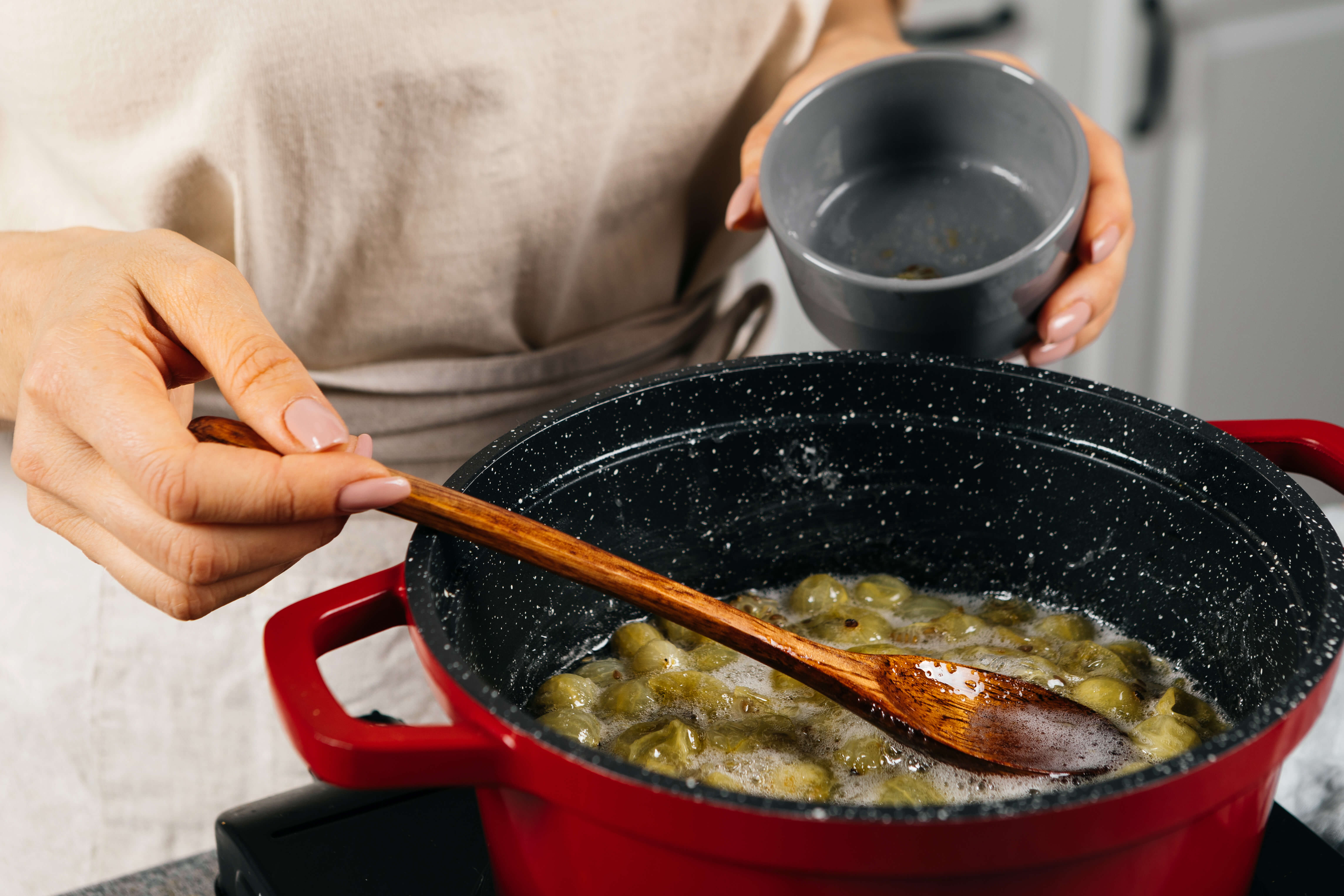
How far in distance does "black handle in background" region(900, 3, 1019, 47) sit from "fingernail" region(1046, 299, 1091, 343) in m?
1.46

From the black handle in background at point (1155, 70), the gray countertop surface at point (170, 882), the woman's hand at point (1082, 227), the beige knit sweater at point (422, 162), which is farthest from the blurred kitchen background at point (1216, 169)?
the gray countertop surface at point (170, 882)

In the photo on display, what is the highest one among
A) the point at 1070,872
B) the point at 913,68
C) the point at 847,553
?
the point at 913,68

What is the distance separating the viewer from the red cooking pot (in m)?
0.42

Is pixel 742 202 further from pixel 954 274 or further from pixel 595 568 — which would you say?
pixel 595 568

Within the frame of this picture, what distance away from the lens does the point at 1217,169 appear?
2131mm

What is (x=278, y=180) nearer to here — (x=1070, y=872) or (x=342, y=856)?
(x=342, y=856)

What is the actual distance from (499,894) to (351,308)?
1.90 ft

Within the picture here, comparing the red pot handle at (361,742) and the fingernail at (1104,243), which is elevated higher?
the fingernail at (1104,243)

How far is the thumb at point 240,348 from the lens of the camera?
569 mm

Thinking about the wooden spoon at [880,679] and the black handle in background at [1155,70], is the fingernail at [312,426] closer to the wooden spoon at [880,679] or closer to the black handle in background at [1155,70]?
the wooden spoon at [880,679]

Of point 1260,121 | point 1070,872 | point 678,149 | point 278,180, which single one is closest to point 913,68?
point 678,149

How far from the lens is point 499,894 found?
1.94 ft

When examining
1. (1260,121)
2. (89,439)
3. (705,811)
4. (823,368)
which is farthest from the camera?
(1260,121)

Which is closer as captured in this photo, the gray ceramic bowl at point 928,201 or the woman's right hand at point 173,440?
the woman's right hand at point 173,440
